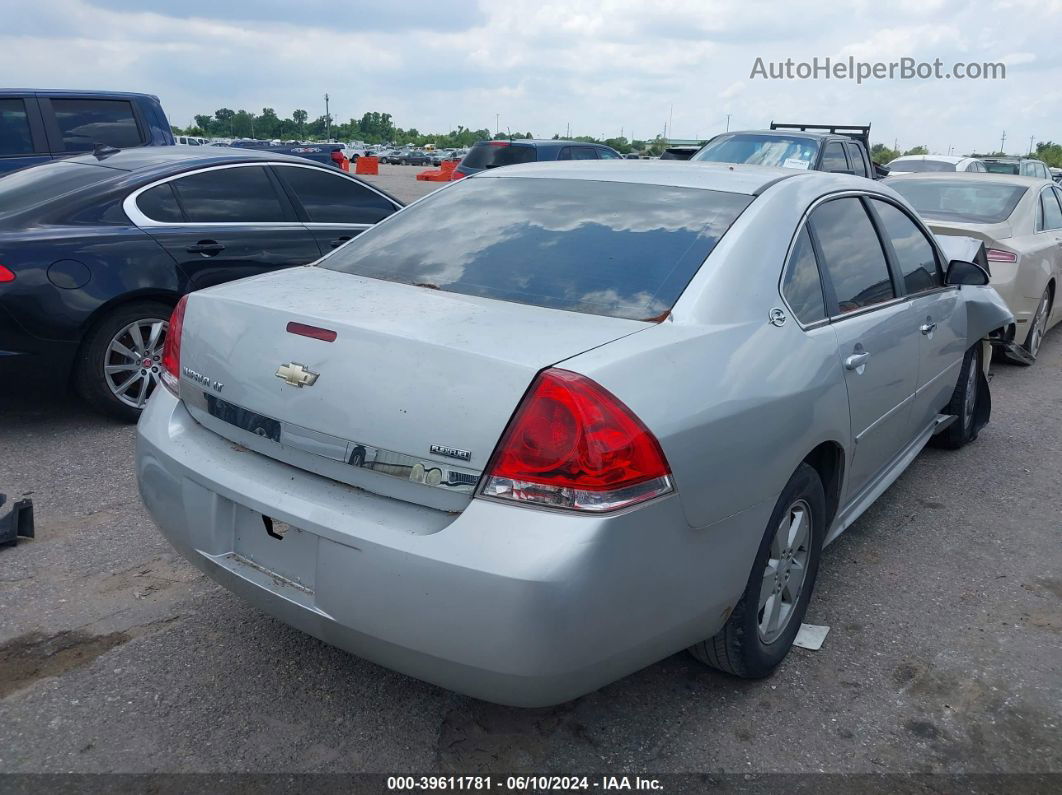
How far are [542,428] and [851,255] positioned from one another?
6.23 feet

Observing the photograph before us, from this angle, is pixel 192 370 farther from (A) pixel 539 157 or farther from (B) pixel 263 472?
(A) pixel 539 157

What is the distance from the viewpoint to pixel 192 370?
2760 millimetres

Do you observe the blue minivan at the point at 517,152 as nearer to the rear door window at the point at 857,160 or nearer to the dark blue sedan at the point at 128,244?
the rear door window at the point at 857,160

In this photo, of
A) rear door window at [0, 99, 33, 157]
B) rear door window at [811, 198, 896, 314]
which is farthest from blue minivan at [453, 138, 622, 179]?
rear door window at [811, 198, 896, 314]

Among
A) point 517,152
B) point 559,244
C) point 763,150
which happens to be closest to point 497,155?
point 517,152

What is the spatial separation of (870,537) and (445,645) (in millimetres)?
2644

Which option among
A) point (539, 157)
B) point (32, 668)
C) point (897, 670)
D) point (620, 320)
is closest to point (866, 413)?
point (897, 670)

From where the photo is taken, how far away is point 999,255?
7145 mm

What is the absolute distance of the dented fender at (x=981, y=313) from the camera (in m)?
4.63

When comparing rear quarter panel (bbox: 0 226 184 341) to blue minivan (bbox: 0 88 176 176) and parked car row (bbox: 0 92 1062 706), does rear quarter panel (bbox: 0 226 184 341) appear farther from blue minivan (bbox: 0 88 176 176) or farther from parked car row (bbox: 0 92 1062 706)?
blue minivan (bbox: 0 88 176 176)

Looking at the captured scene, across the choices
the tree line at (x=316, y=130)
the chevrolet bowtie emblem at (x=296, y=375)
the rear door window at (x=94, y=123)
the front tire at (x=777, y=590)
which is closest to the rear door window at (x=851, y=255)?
the front tire at (x=777, y=590)

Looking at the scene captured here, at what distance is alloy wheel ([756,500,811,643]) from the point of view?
9.30 feet

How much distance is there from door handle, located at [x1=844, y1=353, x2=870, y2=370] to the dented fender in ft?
5.54

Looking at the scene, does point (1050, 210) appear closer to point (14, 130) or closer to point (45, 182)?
point (45, 182)
